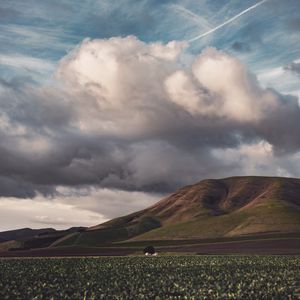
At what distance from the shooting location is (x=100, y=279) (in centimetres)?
4656

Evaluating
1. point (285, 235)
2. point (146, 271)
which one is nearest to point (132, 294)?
point (146, 271)

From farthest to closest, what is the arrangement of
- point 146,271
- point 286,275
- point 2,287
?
point 146,271 < point 286,275 < point 2,287

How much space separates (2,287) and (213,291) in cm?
1640

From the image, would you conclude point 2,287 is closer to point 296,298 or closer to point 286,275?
point 296,298

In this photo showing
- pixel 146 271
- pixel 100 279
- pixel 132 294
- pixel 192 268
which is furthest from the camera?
pixel 192 268

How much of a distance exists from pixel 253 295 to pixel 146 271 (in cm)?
2118

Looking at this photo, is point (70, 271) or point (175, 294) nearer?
point (175, 294)

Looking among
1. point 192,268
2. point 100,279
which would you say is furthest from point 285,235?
point 100,279

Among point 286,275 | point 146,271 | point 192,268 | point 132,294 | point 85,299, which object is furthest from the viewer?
point 192,268

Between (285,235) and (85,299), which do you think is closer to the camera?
(85,299)

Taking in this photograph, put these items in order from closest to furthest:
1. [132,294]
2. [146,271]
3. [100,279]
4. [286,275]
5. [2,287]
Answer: [132,294] → [2,287] → [100,279] → [286,275] → [146,271]

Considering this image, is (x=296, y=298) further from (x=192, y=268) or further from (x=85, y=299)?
(x=192, y=268)

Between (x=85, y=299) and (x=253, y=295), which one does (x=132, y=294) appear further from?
(x=253, y=295)

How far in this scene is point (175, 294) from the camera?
36.9 meters
